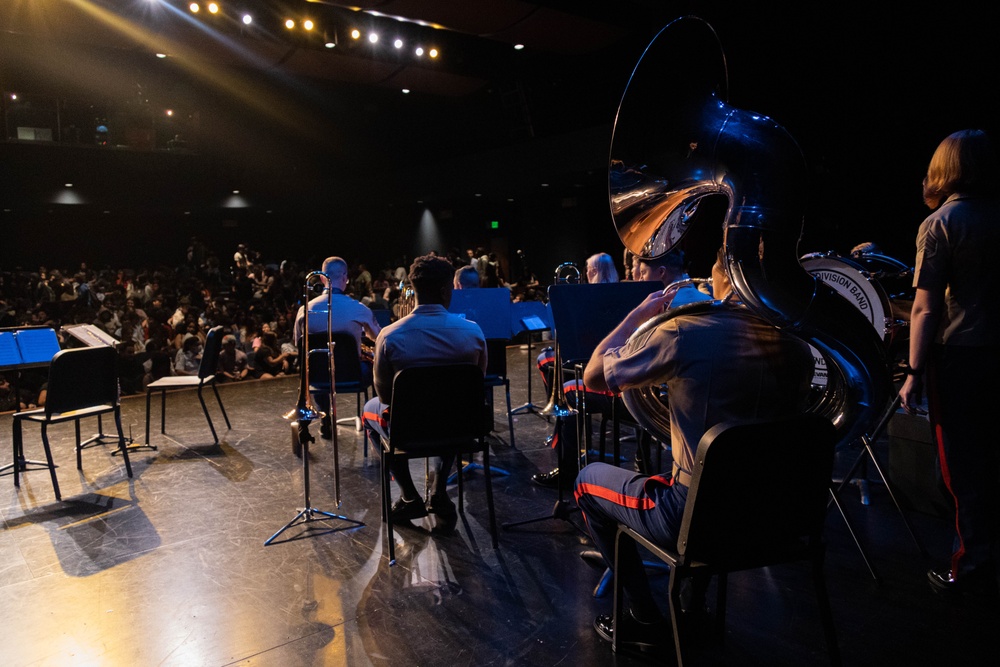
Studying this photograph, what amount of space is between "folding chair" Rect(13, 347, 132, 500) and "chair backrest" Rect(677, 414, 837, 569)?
3892 millimetres

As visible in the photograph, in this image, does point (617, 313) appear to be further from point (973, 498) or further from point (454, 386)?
point (973, 498)

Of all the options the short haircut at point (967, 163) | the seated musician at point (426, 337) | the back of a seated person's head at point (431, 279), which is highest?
the short haircut at point (967, 163)

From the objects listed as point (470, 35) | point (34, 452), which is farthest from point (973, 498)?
point (470, 35)

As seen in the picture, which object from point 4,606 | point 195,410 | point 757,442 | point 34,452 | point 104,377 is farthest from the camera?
point 195,410

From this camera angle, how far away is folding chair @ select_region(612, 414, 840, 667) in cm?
171

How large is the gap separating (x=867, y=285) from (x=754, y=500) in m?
2.02

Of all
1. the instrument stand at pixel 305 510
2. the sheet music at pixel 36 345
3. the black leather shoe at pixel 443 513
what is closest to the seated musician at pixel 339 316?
the instrument stand at pixel 305 510

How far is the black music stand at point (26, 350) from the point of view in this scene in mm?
4594

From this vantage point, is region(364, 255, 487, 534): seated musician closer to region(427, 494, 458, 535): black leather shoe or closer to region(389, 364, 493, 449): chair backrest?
region(389, 364, 493, 449): chair backrest

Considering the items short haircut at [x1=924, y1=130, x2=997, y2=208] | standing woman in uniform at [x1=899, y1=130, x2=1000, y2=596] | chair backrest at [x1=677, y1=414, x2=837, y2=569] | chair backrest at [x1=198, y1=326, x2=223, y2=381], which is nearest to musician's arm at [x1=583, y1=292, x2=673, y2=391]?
chair backrest at [x1=677, y1=414, x2=837, y2=569]

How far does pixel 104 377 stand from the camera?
4355 mm

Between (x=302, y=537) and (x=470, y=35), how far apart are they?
9.42 m

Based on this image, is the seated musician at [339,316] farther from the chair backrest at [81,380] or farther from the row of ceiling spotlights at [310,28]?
the row of ceiling spotlights at [310,28]

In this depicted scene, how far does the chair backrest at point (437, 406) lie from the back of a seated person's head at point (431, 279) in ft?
1.33
